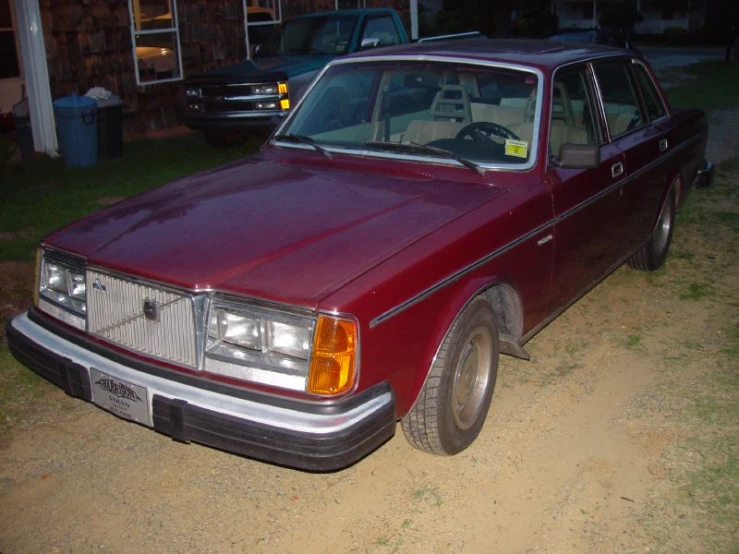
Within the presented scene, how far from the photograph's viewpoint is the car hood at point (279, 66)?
10742 mm

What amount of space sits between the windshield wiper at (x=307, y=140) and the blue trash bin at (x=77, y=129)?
6.33 meters

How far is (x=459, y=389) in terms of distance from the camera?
13.0ft

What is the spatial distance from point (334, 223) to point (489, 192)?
34.5 inches

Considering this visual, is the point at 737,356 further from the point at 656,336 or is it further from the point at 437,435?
the point at 437,435

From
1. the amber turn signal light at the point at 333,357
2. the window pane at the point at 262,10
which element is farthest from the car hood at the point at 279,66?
the amber turn signal light at the point at 333,357

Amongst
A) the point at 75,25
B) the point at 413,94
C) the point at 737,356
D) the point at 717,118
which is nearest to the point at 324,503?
the point at 413,94

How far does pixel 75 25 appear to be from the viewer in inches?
458

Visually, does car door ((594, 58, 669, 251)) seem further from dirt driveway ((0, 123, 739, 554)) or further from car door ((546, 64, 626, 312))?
dirt driveway ((0, 123, 739, 554))

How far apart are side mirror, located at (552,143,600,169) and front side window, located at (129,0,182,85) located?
9.75m

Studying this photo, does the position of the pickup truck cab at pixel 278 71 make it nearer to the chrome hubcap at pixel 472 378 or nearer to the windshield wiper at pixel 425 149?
the windshield wiper at pixel 425 149

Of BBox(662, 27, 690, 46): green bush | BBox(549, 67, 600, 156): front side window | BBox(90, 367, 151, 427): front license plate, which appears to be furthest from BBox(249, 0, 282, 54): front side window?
BBox(662, 27, 690, 46): green bush

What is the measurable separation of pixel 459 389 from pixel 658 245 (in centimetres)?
311

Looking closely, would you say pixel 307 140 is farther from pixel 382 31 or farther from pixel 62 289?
pixel 382 31

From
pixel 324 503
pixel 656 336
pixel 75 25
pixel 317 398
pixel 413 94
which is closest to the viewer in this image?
pixel 317 398
